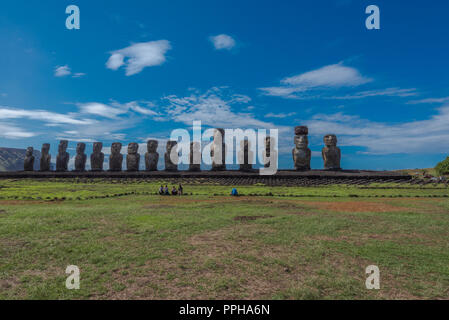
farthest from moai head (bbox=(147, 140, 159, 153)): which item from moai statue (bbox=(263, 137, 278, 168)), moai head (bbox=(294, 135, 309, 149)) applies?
moai head (bbox=(294, 135, 309, 149))

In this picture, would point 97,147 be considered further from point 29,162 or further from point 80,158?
point 29,162

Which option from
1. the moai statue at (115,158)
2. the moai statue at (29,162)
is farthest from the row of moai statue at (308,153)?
the moai statue at (29,162)

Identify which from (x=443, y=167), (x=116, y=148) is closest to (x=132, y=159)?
(x=116, y=148)

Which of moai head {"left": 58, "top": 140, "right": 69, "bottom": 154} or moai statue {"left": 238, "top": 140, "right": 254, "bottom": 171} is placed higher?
moai head {"left": 58, "top": 140, "right": 69, "bottom": 154}

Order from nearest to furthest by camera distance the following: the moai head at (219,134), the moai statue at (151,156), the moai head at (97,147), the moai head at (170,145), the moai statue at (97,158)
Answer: the moai head at (219,134)
the moai head at (170,145)
the moai statue at (151,156)
the moai statue at (97,158)
the moai head at (97,147)

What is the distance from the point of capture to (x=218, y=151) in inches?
1307

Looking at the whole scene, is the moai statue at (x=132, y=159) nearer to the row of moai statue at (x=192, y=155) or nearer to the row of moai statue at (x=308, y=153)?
the row of moai statue at (x=192, y=155)

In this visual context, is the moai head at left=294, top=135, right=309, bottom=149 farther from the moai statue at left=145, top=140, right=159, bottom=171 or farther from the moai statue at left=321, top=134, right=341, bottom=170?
the moai statue at left=145, top=140, right=159, bottom=171

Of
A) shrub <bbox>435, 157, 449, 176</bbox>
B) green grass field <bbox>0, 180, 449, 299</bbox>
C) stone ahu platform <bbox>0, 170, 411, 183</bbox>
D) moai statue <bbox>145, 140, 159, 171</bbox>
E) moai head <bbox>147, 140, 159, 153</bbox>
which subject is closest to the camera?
green grass field <bbox>0, 180, 449, 299</bbox>

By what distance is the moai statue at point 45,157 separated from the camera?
133 ft

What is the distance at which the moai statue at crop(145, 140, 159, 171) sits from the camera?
36.6 meters

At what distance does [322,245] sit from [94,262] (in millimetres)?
5283

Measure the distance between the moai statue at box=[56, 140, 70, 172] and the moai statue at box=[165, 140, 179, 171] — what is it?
52.2ft
